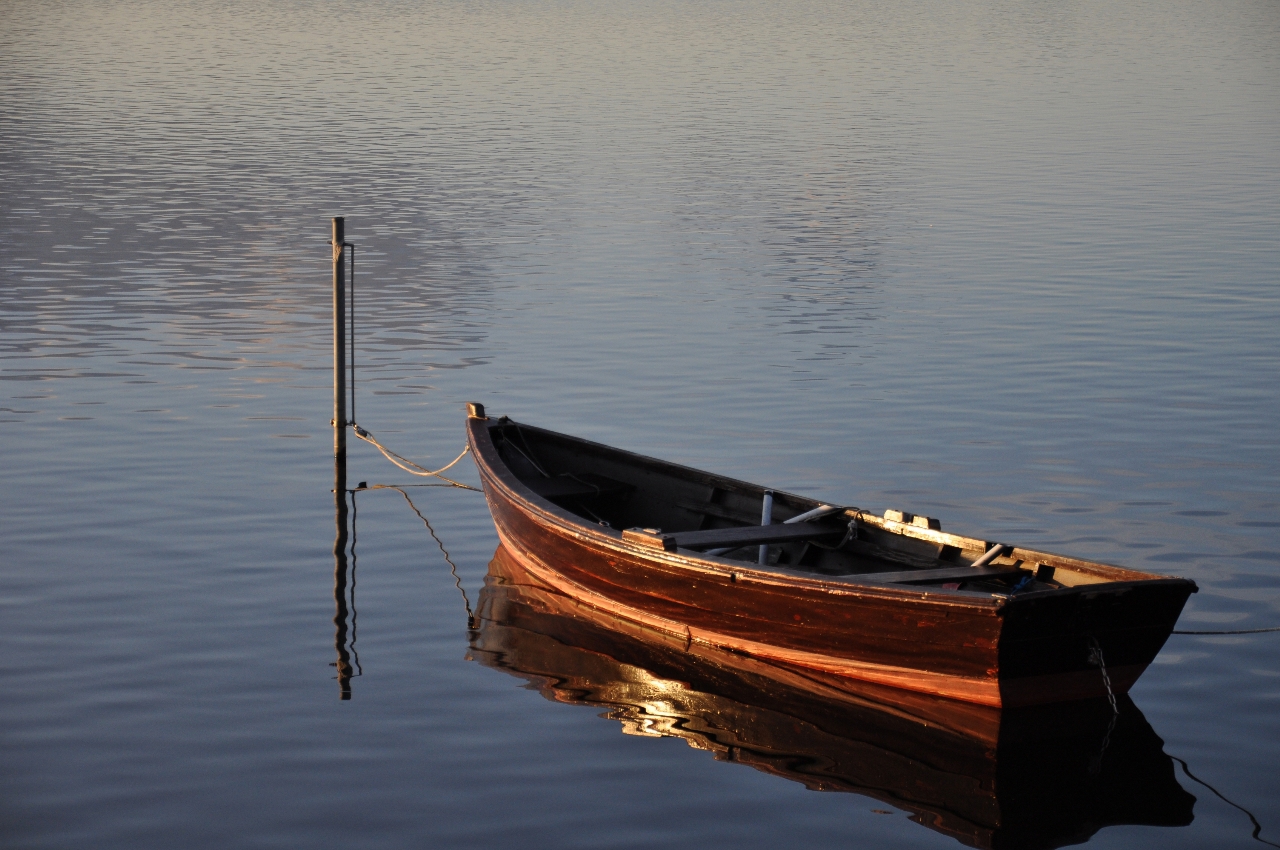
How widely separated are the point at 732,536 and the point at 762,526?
0.47m

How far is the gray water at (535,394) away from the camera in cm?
1078

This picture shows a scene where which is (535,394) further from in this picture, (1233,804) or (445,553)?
(1233,804)

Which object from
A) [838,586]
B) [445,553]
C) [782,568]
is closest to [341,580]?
[445,553]

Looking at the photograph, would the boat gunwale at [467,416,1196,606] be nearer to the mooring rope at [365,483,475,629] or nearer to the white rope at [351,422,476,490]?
the mooring rope at [365,483,475,629]

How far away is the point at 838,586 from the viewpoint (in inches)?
460

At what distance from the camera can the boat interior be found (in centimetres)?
1216

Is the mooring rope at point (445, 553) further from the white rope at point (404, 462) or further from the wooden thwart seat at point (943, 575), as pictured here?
the wooden thwart seat at point (943, 575)

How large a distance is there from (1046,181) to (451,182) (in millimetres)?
16931

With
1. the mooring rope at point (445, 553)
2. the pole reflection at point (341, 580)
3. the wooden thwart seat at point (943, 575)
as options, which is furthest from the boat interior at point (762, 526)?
the pole reflection at point (341, 580)

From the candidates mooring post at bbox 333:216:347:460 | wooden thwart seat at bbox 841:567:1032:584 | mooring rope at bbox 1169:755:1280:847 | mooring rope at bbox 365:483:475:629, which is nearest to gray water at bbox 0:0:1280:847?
mooring rope at bbox 1169:755:1280:847

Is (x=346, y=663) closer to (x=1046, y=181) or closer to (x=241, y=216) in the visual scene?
(x=241, y=216)

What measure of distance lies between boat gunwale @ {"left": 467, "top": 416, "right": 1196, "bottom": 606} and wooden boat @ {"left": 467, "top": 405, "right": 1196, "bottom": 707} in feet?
0.05

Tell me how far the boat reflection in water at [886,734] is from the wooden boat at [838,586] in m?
0.18

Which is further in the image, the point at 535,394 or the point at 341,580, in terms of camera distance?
the point at 535,394
